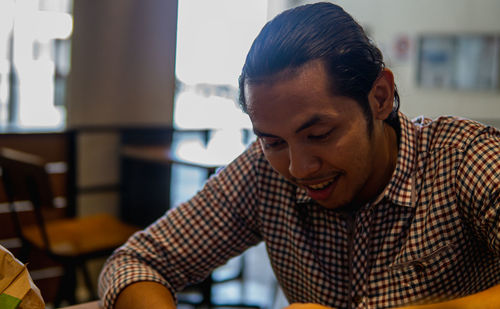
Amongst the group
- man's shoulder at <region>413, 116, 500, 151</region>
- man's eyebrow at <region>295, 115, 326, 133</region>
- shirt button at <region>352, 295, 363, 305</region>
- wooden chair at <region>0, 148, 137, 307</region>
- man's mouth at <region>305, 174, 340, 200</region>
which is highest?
man's eyebrow at <region>295, 115, 326, 133</region>

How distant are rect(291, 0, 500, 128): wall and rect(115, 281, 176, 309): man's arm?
470 cm

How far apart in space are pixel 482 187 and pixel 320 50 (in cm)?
35

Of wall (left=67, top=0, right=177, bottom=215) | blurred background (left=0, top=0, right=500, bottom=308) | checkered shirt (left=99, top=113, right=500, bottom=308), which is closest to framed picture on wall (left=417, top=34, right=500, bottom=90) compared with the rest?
blurred background (left=0, top=0, right=500, bottom=308)

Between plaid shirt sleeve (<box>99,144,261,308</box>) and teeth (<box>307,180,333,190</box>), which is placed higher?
teeth (<box>307,180,333,190</box>)

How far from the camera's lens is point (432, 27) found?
5.81m

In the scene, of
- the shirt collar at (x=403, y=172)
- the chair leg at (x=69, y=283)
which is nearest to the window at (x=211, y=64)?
the chair leg at (x=69, y=283)

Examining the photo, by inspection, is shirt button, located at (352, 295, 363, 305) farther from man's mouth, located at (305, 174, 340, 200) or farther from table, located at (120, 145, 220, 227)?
table, located at (120, 145, 220, 227)

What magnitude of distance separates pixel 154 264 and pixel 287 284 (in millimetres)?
276

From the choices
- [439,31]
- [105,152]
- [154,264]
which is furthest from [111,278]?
[439,31]

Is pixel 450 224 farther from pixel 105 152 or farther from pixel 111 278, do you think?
pixel 105 152

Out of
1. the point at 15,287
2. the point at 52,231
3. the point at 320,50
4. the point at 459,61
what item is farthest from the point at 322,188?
the point at 459,61

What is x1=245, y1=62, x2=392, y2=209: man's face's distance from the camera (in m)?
0.83

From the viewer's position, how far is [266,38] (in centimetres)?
87

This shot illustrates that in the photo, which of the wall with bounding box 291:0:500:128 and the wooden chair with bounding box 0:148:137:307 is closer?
the wooden chair with bounding box 0:148:137:307
